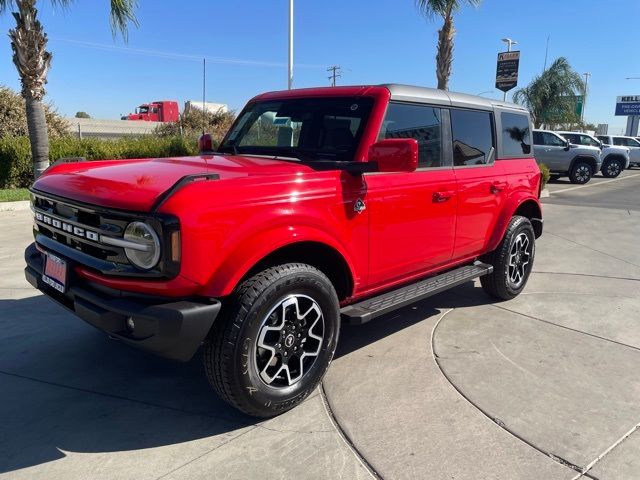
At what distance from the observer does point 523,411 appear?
9.95ft

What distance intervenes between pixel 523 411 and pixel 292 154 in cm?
228

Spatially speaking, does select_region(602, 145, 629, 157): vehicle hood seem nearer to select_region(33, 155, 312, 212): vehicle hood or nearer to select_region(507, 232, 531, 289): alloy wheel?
select_region(507, 232, 531, 289): alloy wheel

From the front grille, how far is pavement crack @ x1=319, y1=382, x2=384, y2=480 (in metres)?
1.27

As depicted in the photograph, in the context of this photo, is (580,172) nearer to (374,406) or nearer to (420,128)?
(420,128)

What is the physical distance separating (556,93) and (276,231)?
3400 centimetres

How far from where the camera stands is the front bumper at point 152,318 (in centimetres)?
242

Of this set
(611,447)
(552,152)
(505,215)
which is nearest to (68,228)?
(611,447)

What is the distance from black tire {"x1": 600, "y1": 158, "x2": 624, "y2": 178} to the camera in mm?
22625

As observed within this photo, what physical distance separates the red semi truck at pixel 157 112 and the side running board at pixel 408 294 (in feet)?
144

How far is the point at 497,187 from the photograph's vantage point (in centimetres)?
462

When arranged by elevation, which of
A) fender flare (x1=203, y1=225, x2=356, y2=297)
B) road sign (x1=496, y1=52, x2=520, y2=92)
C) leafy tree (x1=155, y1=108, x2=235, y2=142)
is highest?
road sign (x1=496, y1=52, x2=520, y2=92)

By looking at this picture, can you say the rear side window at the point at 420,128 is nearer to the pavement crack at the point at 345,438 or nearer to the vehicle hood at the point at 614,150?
the pavement crack at the point at 345,438

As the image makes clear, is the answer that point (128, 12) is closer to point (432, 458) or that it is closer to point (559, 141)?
point (432, 458)

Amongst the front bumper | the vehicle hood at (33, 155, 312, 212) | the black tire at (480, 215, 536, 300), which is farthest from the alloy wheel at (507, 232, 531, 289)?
the front bumper
